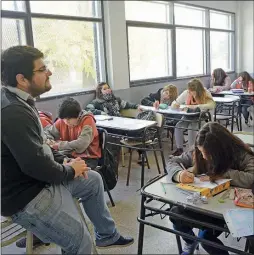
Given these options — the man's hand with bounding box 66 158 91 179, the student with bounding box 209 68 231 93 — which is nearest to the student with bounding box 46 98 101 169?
the man's hand with bounding box 66 158 91 179

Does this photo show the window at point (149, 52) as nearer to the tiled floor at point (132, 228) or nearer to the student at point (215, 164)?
the tiled floor at point (132, 228)

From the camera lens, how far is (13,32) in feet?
12.2

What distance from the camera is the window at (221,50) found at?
761cm

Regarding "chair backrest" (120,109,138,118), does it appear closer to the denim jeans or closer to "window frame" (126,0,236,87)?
"window frame" (126,0,236,87)

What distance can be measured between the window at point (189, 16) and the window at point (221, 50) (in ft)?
1.82

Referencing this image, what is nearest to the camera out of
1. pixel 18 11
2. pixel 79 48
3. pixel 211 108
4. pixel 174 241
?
pixel 174 241

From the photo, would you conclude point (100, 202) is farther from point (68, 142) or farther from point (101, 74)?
point (101, 74)

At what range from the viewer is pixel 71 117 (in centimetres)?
251

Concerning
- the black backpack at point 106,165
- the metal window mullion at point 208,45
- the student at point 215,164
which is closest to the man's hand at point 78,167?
the student at point 215,164

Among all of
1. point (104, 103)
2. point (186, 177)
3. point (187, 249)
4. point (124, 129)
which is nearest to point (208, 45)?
point (104, 103)

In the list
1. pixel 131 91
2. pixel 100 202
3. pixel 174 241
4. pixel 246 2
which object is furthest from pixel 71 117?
pixel 246 2

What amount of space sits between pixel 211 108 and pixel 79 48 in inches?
79.0

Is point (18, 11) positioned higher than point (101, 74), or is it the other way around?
point (18, 11)

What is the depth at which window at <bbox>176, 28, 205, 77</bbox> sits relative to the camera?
640 centimetres
